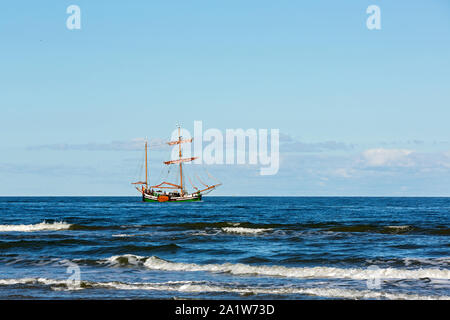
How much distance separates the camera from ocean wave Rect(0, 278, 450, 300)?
16250 mm

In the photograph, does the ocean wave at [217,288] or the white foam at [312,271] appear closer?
the ocean wave at [217,288]

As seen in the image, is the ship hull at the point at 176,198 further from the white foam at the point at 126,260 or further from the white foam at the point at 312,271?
the white foam at the point at 312,271

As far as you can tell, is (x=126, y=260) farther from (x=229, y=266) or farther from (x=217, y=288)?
(x=217, y=288)

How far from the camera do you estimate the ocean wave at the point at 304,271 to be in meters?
20.2

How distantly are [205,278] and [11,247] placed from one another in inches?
640

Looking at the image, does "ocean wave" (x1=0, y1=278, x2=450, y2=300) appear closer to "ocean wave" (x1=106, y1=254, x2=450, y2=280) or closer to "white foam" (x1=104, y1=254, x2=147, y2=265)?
"ocean wave" (x1=106, y1=254, x2=450, y2=280)

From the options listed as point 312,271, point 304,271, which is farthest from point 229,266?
point 312,271

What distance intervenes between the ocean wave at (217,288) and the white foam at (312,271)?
10.2 ft

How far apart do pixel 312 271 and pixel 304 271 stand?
13.2 inches

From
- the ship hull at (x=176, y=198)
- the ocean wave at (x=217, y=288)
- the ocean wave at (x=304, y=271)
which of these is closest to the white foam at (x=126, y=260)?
the ocean wave at (x=304, y=271)
